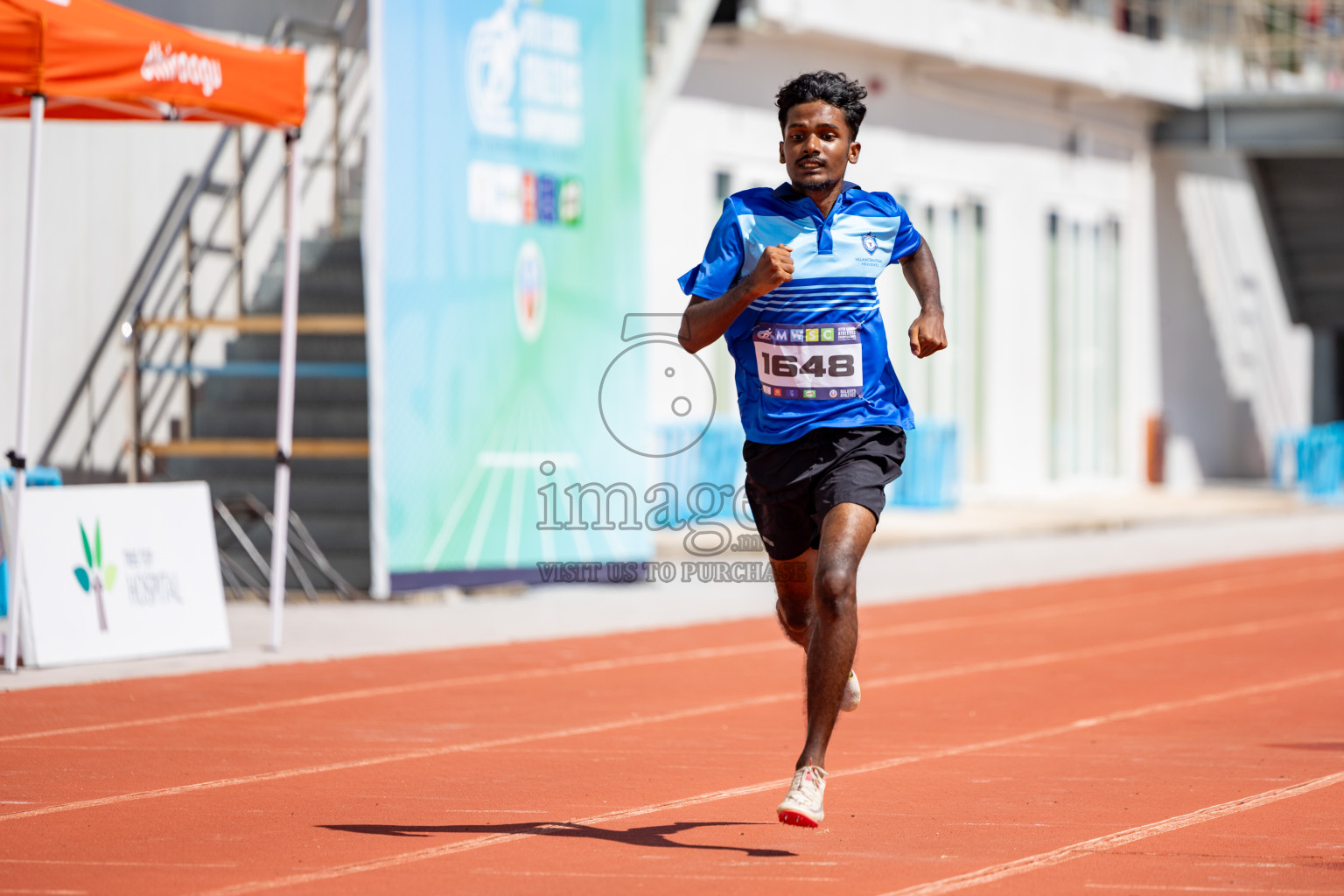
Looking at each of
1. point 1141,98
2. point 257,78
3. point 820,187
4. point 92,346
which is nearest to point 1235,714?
point 820,187

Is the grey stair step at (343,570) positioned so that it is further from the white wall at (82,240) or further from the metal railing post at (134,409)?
the white wall at (82,240)

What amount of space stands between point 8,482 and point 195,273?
12.9 ft

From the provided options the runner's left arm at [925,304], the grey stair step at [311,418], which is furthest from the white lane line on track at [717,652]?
the runner's left arm at [925,304]

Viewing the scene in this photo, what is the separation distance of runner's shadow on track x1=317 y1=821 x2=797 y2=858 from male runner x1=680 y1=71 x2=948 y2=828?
464 millimetres

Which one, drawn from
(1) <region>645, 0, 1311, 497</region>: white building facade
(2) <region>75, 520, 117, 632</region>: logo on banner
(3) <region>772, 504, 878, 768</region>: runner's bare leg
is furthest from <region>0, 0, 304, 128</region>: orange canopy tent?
(1) <region>645, 0, 1311, 497</region>: white building facade

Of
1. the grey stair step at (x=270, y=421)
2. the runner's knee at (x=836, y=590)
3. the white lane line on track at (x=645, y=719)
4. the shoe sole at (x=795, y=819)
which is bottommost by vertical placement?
the white lane line on track at (x=645, y=719)

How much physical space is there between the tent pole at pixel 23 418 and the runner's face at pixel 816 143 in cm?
524

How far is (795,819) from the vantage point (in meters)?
6.21

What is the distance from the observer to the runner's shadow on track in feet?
21.6

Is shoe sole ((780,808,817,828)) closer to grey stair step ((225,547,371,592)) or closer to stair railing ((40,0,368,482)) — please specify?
grey stair step ((225,547,371,592))

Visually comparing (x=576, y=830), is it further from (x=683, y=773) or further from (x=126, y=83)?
(x=126, y=83)

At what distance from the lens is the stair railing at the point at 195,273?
50.5 feet

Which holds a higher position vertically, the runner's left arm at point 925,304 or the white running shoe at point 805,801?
the runner's left arm at point 925,304

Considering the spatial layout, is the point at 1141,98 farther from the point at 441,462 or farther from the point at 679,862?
the point at 679,862
